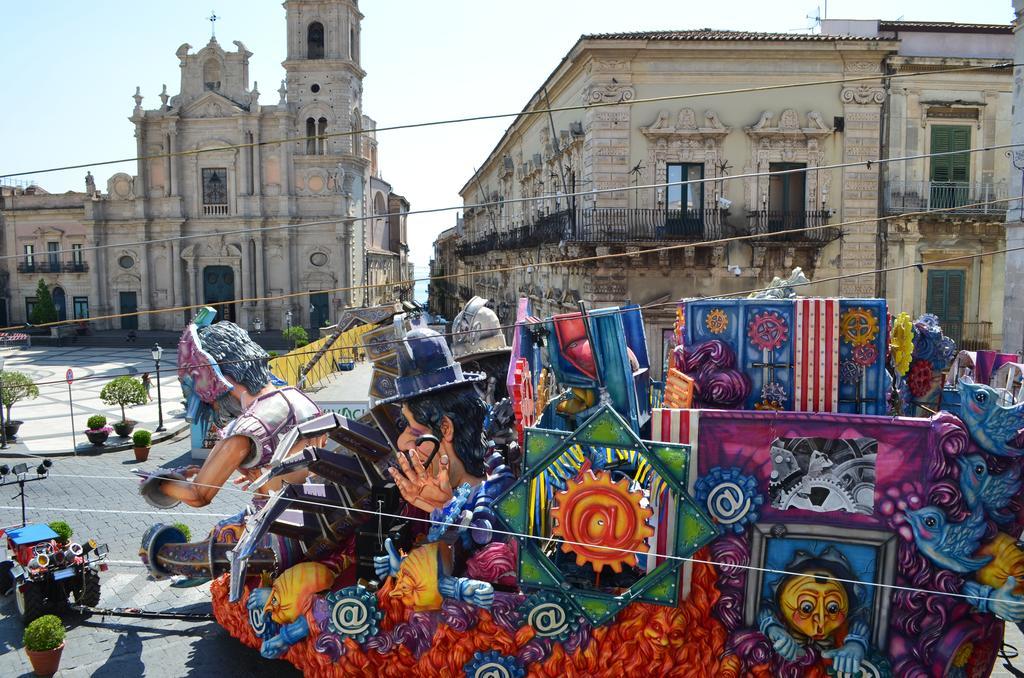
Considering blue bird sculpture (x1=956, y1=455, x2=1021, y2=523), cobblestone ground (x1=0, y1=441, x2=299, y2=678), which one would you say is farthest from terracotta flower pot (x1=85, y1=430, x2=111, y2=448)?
blue bird sculpture (x1=956, y1=455, x2=1021, y2=523)

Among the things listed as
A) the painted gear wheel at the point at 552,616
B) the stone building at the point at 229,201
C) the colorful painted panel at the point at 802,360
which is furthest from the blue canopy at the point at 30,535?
the stone building at the point at 229,201

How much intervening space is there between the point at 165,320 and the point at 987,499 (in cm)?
5325

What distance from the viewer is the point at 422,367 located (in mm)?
8711

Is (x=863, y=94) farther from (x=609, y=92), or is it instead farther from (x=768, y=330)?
(x=768, y=330)

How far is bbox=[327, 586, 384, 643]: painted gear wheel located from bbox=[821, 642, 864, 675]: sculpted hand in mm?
4168

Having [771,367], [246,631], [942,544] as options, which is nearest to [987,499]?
[942,544]

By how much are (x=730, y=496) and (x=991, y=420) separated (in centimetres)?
221

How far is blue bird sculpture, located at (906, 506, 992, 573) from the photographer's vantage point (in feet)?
23.3

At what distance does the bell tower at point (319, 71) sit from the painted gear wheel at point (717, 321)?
4801cm

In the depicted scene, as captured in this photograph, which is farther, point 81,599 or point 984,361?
point 81,599

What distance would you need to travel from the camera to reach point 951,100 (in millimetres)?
21797

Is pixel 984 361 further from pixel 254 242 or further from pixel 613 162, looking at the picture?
pixel 254 242

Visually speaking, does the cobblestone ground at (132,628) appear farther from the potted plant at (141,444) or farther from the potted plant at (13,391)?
the potted plant at (13,391)

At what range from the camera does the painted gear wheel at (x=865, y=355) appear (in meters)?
8.53
